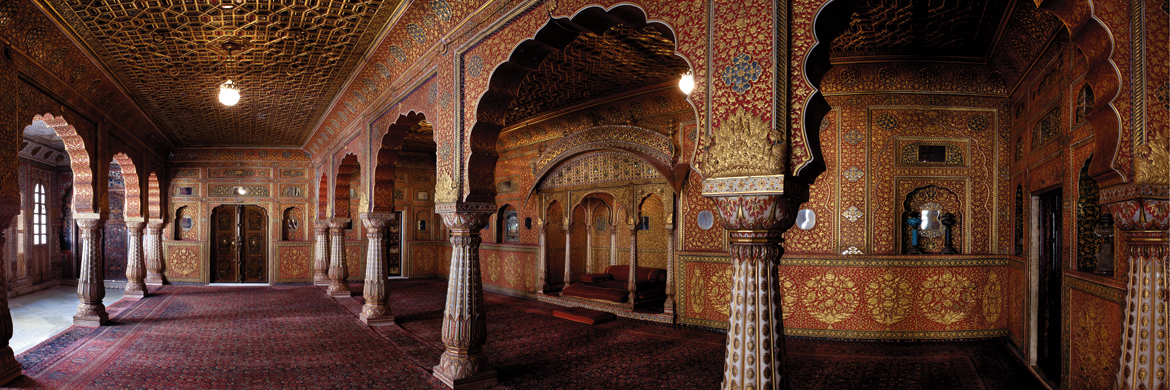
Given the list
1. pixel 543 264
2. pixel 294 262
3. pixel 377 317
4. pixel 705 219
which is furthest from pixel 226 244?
pixel 705 219

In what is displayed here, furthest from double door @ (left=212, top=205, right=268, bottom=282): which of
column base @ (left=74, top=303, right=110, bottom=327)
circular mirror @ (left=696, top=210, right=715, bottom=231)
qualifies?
circular mirror @ (left=696, top=210, right=715, bottom=231)

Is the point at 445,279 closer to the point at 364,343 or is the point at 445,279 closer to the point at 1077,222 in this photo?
the point at 364,343

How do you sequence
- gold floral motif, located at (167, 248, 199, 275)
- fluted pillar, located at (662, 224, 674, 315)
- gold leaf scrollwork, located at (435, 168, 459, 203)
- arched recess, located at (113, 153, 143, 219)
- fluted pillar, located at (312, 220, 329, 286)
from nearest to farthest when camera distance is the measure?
1. gold leaf scrollwork, located at (435, 168, 459, 203)
2. fluted pillar, located at (662, 224, 674, 315)
3. arched recess, located at (113, 153, 143, 219)
4. fluted pillar, located at (312, 220, 329, 286)
5. gold floral motif, located at (167, 248, 199, 275)

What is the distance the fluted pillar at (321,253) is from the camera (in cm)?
1323

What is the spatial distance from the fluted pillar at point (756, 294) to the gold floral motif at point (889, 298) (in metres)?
4.74

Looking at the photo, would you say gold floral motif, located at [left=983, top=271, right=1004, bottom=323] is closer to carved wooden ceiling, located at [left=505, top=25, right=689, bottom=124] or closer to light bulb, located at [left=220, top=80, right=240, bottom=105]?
carved wooden ceiling, located at [left=505, top=25, right=689, bottom=124]

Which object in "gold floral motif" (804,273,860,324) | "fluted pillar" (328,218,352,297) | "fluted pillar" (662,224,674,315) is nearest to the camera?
"gold floral motif" (804,273,860,324)

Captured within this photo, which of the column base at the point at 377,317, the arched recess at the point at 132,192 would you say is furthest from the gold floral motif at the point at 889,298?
the arched recess at the point at 132,192

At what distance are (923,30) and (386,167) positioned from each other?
7183 mm

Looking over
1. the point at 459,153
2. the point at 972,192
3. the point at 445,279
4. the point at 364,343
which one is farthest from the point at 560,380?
the point at 445,279

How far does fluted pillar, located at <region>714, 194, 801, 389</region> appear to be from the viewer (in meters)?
2.88

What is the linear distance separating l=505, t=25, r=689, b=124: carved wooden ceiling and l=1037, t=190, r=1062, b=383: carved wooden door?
4.22 m

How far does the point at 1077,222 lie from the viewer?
15.9ft

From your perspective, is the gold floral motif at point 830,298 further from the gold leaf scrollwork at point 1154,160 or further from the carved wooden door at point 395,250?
the carved wooden door at point 395,250
